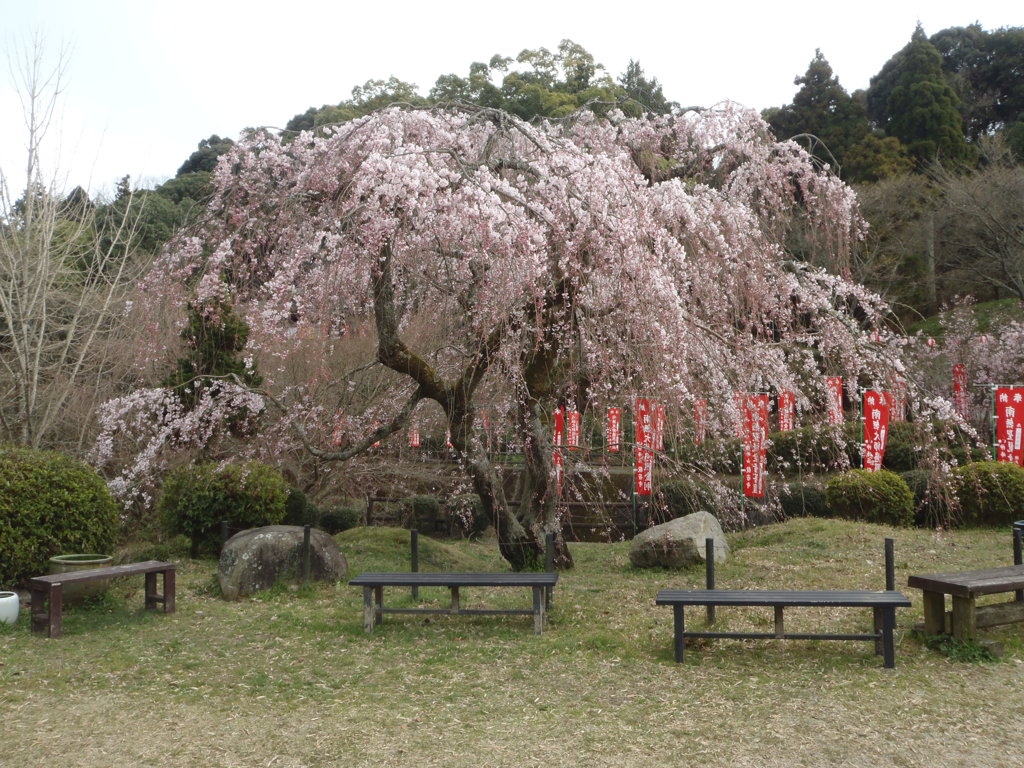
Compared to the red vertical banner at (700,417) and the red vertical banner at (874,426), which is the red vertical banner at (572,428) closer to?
the red vertical banner at (700,417)

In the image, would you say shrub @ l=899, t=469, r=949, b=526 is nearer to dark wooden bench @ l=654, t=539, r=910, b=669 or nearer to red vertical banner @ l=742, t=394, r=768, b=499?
red vertical banner @ l=742, t=394, r=768, b=499

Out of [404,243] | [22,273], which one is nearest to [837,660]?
[404,243]

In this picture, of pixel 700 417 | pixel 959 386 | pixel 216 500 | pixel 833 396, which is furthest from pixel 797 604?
pixel 959 386

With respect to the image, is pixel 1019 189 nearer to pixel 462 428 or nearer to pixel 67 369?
pixel 462 428

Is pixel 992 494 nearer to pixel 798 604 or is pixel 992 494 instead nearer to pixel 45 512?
pixel 798 604

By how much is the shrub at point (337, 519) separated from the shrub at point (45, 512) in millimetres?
4984

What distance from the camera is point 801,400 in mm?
6621

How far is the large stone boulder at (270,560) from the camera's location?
6691 millimetres

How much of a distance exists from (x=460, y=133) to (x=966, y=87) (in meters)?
27.7

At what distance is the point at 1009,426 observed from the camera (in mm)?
11703

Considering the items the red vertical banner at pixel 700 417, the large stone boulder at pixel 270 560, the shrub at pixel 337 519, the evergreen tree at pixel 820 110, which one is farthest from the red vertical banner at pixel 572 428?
the evergreen tree at pixel 820 110

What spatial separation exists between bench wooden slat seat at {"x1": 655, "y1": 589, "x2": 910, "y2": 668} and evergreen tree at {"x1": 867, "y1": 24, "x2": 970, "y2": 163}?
22.7 m

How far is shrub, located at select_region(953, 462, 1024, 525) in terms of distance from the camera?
417 inches

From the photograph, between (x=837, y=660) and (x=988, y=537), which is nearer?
(x=837, y=660)
